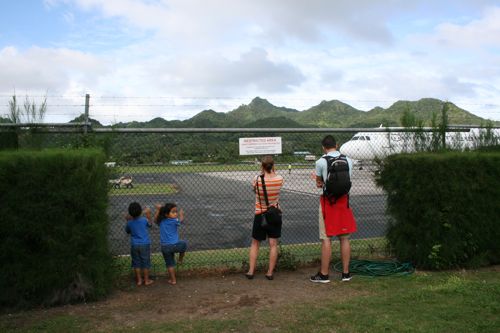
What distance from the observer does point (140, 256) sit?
5.95 m

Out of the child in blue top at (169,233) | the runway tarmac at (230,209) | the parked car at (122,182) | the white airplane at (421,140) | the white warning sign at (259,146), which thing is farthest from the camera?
the white airplane at (421,140)

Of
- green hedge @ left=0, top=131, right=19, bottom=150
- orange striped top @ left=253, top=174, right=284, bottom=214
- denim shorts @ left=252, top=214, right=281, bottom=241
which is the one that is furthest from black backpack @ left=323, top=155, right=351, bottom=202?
green hedge @ left=0, top=131, right=19, bottom=150

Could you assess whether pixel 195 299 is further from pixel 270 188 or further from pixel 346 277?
pixel 346 277

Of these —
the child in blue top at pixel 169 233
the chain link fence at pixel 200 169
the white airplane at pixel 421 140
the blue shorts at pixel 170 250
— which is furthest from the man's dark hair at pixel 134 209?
the white airplane at pixel 421 140

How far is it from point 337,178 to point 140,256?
102 inches

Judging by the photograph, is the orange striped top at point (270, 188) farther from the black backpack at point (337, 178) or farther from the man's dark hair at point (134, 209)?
the man's dark hair at point (134, 209)

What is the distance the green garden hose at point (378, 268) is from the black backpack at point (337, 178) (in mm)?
1212

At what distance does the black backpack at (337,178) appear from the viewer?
19.5 feet

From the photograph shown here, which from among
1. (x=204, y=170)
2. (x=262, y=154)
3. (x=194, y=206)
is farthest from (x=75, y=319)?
(x=194, y=206)

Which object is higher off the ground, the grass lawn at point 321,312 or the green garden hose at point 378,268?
the green garden hose at point 378,268

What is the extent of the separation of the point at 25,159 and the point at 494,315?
195 inches

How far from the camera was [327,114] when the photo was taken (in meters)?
189

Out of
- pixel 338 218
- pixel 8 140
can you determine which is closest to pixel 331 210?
pixel 338 218

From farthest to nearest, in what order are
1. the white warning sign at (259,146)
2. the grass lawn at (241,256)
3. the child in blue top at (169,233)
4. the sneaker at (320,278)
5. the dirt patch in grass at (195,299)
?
the grass lawn at (241,256) → the white warning sign at (259,146) → the sneaker at (320,278) → the child in blue top at (169,233) → the dirt patch in grass at (195,299)
